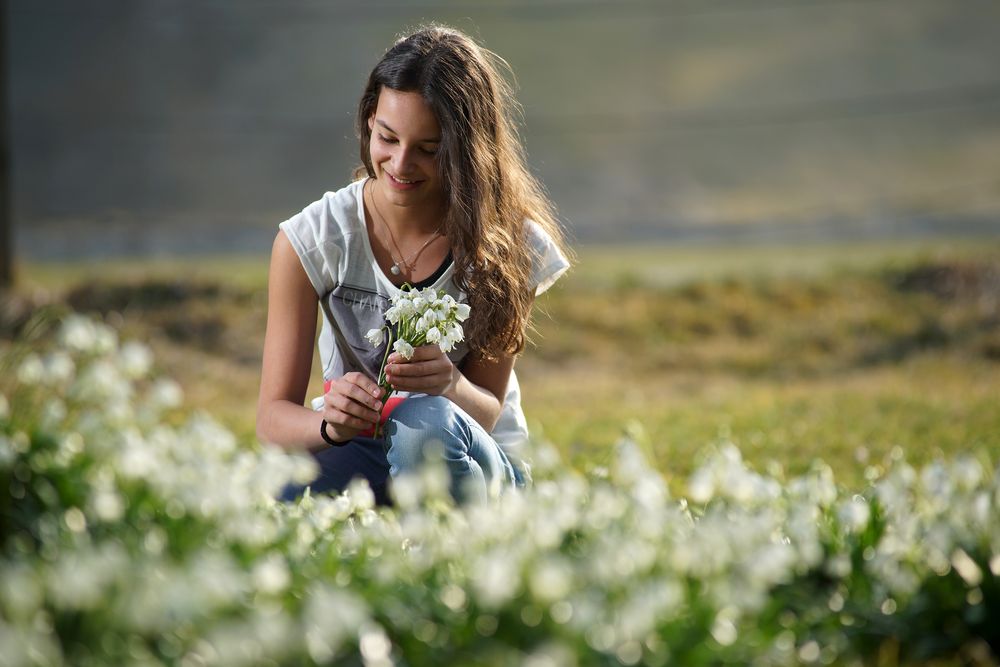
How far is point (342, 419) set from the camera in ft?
7.71

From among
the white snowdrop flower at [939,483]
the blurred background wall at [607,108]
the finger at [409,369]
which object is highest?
the finger at [409,369]

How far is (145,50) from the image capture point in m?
9.48

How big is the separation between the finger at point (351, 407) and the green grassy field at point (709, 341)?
2.29 meters

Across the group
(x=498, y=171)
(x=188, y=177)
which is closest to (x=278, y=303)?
(x=498, y=171)

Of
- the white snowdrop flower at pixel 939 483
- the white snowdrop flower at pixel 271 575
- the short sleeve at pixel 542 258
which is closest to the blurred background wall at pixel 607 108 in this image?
the short sleeve at pixel 542 258

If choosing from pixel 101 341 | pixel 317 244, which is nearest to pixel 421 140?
pixel 317 244

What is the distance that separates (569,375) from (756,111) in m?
4.12

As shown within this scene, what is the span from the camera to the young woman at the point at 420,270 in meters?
2.50

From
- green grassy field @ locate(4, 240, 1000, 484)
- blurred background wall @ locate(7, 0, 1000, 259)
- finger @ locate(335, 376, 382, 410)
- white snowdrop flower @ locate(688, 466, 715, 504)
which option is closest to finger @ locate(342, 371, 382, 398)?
finger @ locate(335, 376, 382, 410)

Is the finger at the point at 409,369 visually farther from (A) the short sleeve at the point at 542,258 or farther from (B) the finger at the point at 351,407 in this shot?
(A) the short sleeve at the point at 542,258

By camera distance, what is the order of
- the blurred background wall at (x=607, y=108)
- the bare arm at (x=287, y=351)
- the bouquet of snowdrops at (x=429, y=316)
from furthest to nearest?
the blurred background wall at (x=607, y=108), the bare arm at (x=287, y=351), the bouquet of snowdrops at (x=429, y=316)

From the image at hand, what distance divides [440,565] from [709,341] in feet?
17.9

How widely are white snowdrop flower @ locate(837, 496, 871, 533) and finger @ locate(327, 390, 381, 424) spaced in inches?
39.2

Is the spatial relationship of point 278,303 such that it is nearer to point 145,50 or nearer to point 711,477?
point 711,477
